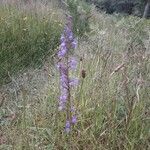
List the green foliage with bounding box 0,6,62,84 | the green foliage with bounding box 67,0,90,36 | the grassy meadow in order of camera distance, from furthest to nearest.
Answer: the green foliage with bounding box 67,0,90,36 < the green foliage with bounding box 0,6,62,84 < the grassy meadow

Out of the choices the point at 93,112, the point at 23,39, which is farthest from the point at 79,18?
the point at 93,112

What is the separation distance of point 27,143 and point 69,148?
34 cm

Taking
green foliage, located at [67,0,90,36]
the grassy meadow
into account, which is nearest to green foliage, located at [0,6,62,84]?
the grassy meadow

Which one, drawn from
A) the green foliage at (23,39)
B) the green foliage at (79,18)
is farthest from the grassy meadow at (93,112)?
the green foliage at (79,18)

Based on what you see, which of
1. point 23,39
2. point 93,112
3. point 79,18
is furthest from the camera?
point 79,18

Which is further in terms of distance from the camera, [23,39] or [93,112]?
[23,39]

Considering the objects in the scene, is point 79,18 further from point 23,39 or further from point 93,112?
point 93,112

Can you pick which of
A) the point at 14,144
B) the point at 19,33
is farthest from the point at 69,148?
the point at 19,33

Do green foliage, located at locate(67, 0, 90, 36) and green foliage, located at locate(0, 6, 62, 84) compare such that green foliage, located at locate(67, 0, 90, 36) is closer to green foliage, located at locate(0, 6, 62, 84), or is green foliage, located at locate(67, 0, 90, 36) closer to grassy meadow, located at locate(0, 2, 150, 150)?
green foliage, located at locate(0, 6, 62, 84)

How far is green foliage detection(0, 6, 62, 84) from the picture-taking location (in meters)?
6.46

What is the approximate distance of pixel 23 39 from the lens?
275 inches

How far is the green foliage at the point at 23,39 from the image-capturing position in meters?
6.46

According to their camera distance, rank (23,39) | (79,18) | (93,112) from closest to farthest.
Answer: (93,112), (23,39), (79,18)

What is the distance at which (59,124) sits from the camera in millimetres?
3773
